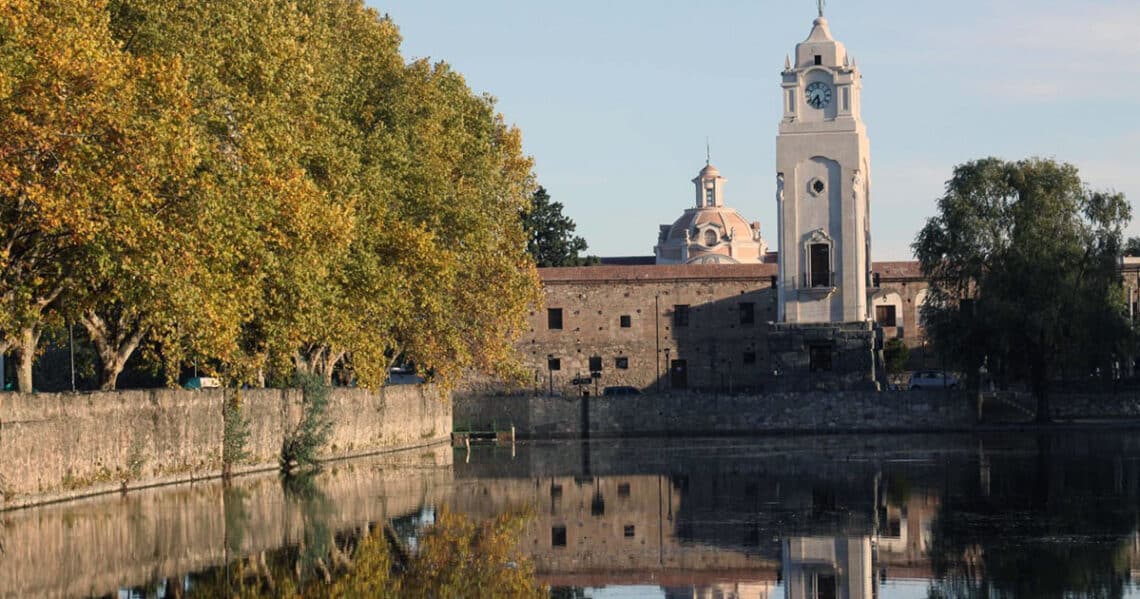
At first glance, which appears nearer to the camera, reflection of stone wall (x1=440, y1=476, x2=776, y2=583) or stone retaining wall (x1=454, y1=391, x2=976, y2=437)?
reflection of stone wall (x1=440, y1=476, x2=776, y2=583)

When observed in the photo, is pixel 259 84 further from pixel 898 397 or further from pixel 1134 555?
pixel 898 397

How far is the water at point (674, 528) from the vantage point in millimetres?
17984

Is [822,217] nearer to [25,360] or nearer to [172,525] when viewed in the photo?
[25,360]

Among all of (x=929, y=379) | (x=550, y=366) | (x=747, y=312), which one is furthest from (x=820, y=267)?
(x=550, y=366)

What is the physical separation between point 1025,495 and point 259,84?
55.2 feet

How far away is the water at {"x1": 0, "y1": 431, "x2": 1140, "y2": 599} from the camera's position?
708 inches

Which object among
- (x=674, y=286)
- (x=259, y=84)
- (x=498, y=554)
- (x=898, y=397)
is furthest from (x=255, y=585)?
(x=674, y=286)

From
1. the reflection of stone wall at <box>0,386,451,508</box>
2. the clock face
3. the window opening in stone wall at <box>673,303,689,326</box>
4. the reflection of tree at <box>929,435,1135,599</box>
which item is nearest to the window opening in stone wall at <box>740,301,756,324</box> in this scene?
the window opening in stone wall at <box>673,303,689,326</box>

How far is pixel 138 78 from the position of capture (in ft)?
92.2

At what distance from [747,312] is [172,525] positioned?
54.8 m

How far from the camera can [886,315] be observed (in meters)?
81.6

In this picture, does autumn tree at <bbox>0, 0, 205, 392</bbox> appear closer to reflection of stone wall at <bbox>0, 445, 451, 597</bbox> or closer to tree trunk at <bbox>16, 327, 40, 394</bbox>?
tree trunk at <bbox>16, 327, 40, 394</bbox>

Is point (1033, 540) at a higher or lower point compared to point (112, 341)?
lower

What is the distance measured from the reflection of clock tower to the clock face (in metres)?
0.43
